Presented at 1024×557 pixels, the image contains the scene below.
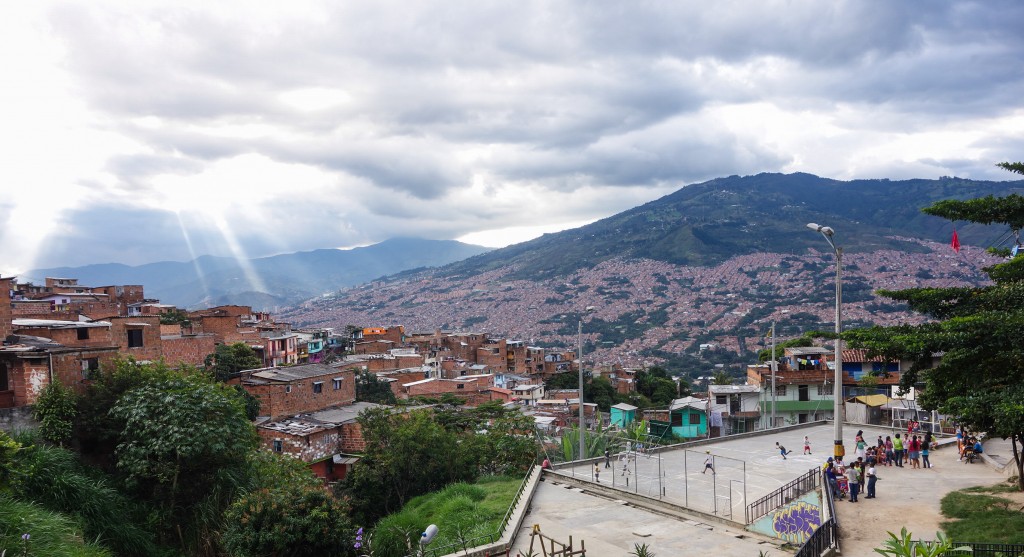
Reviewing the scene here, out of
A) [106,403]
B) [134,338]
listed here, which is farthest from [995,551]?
[134,338]

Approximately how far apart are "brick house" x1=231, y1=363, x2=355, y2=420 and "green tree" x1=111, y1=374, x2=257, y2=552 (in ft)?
45.6

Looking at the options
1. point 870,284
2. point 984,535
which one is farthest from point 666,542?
point 870,284

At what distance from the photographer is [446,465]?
81.1 feet

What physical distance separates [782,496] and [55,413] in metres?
19.3

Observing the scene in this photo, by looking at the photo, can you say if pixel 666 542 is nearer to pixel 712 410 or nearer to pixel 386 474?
pixel 386 474

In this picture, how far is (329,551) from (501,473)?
1147 cm

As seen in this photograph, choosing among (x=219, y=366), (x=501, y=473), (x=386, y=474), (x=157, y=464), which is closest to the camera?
(x=157, y=464)

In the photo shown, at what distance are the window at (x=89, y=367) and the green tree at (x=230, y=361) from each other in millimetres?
18543

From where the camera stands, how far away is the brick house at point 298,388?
111 feet

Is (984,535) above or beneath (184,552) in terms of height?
above

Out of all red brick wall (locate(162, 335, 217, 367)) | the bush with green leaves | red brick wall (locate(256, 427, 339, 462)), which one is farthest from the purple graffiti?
red brick wall (locate(162, 335, 217, 367))

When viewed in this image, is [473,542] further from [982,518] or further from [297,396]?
[297,396]

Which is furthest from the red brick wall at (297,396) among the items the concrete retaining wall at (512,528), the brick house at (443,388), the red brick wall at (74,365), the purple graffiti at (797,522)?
the purple graffiti at (797,522)

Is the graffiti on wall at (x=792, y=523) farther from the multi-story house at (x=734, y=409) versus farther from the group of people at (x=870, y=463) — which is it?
the multi-story house at (x=734, y=409)
